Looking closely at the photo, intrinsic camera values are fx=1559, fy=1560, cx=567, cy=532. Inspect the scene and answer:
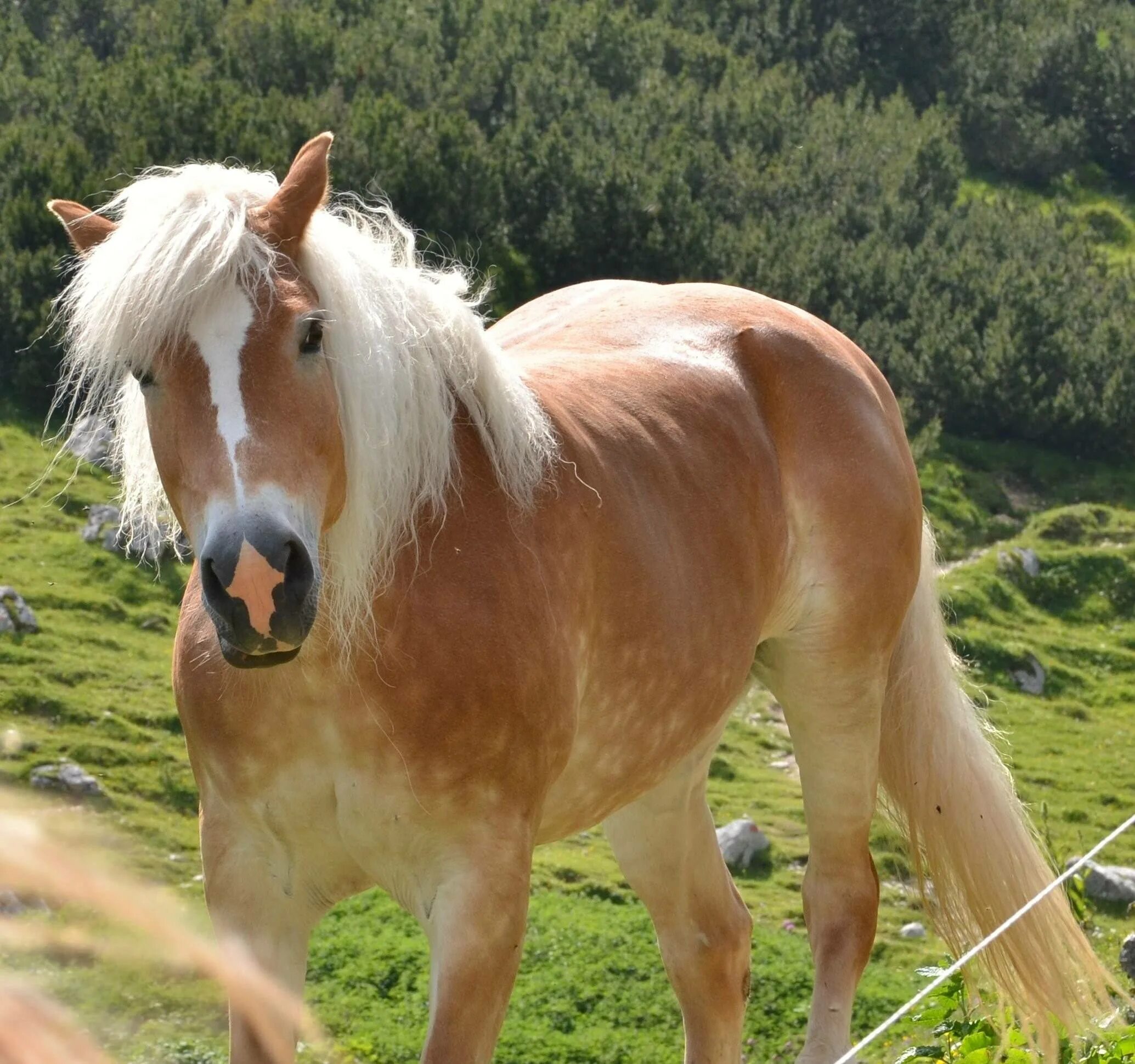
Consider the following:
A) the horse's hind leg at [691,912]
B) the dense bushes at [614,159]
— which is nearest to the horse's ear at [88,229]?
the horse's hind leg at [691,912]

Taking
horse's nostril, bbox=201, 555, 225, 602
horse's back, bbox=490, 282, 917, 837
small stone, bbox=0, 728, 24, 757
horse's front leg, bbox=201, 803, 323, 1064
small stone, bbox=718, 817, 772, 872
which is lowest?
small stone, bbox=718, 817, 772, 872

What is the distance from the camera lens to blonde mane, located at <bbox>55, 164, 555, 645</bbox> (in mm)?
2428

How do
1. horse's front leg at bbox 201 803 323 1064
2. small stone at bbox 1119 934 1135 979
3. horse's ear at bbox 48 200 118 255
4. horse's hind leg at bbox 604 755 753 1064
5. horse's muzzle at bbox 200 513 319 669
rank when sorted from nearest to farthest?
horse's muzzle at bbox 200 513 319 669
horse's ear at bbox 48 200 118 255
horse's front leg at bbox 201 803 323 1064
horse's hind leg at bbox 604 755 753 1064
small stone at bbox 1119 934 1135 979

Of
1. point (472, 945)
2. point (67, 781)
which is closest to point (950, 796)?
point (472, 945)

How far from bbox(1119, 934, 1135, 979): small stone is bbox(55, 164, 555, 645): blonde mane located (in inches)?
152

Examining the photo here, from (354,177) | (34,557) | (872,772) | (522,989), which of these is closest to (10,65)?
(354,177)

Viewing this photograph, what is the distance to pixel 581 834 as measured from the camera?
26.8 feet

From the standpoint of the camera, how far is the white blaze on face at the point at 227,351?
2275 millimetres

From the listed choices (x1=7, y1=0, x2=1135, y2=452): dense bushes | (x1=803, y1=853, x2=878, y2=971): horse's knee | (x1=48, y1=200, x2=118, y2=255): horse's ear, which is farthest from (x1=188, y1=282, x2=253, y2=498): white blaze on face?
(x1=7, y1=0, x2=1135, y2=452): dense bushes

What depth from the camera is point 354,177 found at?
1492 cm

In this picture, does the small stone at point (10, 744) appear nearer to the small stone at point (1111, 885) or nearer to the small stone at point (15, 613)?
the small stone at point (15, 613)

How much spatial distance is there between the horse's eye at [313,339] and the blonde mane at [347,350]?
0.12 feet

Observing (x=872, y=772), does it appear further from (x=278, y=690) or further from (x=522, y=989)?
(x=522, y=989)

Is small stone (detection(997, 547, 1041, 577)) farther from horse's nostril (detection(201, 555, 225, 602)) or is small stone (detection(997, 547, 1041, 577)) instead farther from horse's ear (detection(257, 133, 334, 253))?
horse's nostril (detection(201, 555, 225, 602))
